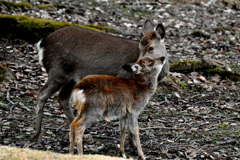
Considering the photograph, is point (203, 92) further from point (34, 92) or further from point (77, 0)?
point (77, 0)

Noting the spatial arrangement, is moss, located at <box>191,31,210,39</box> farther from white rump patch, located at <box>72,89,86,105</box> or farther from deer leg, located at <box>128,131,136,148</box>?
white rump patch, located at <box>72,89,86,105</box>

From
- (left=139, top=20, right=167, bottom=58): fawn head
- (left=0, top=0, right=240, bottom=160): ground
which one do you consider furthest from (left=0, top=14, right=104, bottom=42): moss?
(left=139, top=20, right=167, bottom=58): fawn head

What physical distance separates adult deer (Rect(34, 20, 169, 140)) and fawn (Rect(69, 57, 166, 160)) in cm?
78

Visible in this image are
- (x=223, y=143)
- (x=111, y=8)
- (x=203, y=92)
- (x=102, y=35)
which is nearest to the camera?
(x=223, y=143)

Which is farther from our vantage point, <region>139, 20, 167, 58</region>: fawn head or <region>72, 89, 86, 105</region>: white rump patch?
<region>139, 20, 167, 58</region>: fawn head

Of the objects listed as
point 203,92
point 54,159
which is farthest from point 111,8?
point 54,159

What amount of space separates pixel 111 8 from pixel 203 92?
6.49 m

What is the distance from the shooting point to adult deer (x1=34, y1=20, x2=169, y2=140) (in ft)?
21.3

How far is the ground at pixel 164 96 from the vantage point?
5884 millimetres

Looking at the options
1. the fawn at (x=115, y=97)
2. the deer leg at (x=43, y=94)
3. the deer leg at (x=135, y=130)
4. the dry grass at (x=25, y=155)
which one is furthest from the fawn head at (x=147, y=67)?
the dry grass at (x=25, y=155)

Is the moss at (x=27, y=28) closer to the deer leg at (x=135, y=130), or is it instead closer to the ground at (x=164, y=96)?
the ground at (x=164, y=96)

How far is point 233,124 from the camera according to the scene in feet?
21.8

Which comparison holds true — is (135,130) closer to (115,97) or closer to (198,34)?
(115,97)

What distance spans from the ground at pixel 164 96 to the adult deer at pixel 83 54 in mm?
823
